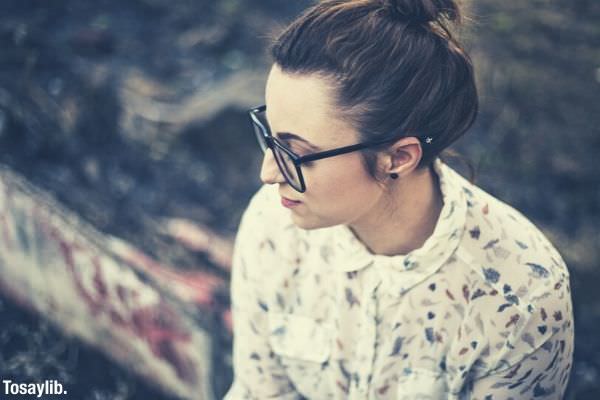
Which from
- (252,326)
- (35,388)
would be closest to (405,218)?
(252,326)

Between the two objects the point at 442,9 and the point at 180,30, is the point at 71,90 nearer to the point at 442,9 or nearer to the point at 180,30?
the point at 180,30

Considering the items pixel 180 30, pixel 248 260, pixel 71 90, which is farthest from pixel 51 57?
pixel 248 260

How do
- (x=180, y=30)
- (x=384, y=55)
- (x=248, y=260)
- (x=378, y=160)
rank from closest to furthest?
(x=384, y=55)
(x=378, y=160)
(x=248, y=260)
(x=180, y=30)

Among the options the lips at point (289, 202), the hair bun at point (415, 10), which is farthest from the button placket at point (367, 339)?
the hair bun at point (415, 10)

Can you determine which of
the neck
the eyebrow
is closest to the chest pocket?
the neck

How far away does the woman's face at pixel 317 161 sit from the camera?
6.13 feet

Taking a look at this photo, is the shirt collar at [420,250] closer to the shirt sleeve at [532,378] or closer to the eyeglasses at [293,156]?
the eyeglasses at [293,156]

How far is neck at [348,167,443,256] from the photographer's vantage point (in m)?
2.15

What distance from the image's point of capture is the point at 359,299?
2.30 meters

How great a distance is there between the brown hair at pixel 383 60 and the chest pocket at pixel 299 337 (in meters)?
0.79

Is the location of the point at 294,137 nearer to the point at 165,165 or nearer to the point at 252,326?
the point at 252,326

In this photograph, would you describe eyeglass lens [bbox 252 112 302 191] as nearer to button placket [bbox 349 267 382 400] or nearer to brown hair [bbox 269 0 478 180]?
brown hair [bbox 269 0 478 180]

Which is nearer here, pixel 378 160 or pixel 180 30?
pixel 378 160

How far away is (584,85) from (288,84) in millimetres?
4584
